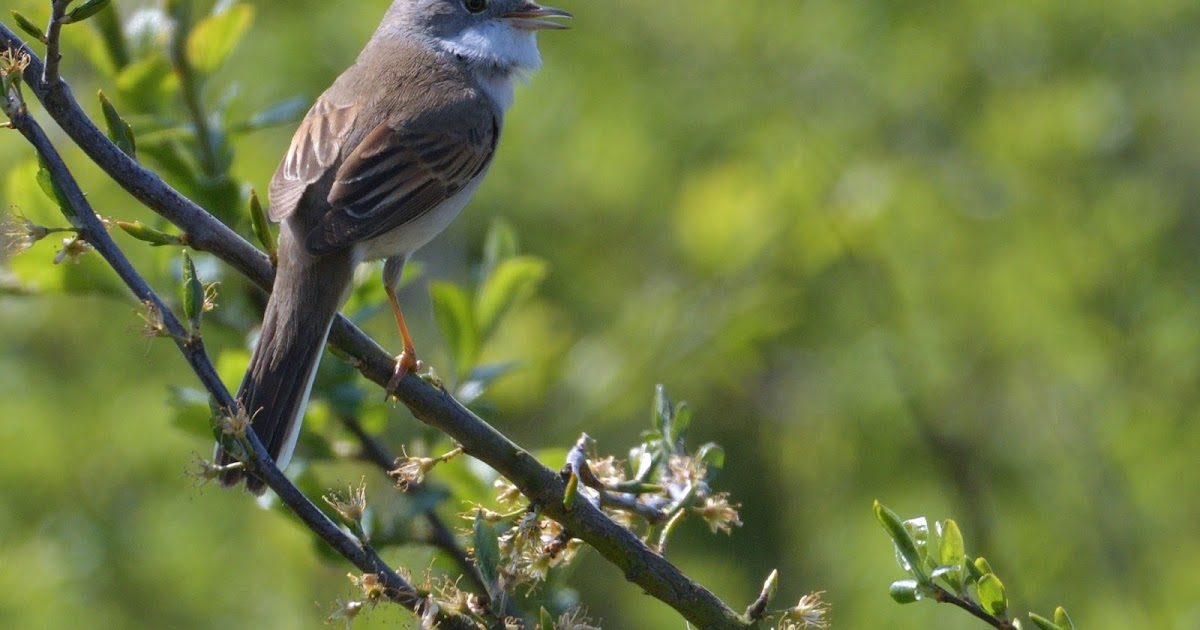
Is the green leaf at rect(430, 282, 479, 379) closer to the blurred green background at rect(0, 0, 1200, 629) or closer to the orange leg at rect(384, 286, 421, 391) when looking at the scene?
the orange leg at rect(384, 286, 421, 391)

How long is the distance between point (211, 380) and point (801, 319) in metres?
3.46

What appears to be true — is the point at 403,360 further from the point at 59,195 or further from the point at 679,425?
the point at 59,195

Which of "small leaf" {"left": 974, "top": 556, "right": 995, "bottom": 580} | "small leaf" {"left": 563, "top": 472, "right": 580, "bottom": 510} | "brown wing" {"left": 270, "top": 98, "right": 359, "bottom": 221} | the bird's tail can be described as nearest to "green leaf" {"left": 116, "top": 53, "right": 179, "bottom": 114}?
"brown wing" {"left": 270, "top": 98, "right": 359, "bottom": 221}

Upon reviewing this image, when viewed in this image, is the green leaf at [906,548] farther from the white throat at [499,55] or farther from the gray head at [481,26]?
the gray head at [481,26]

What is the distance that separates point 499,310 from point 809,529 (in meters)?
2.11

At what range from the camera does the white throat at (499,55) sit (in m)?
4.30

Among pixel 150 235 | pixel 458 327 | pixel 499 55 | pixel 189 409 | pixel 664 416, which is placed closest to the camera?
pixel 150 235

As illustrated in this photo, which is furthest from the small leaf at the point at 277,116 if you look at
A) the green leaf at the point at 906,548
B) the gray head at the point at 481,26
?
the green leaf at the point at 906,548

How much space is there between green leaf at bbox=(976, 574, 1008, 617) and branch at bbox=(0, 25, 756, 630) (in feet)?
1.04

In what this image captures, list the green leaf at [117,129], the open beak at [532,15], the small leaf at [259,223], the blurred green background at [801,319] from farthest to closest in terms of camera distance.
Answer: the open beak at [532,15] < the blurred green background at [801,319] < the small leaf at [259,223] < the green leaf at [117,129]

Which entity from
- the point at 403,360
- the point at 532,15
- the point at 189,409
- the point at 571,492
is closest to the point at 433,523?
the point at 403,360

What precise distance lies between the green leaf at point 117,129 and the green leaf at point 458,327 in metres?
1.07

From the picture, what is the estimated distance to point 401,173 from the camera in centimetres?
348

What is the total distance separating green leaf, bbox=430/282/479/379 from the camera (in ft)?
9.23
